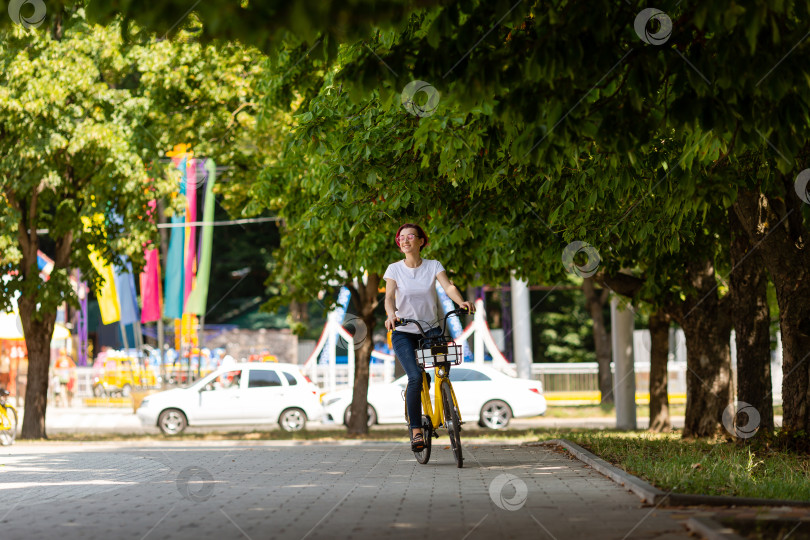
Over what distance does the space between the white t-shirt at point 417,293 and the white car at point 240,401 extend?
15668 millimetres

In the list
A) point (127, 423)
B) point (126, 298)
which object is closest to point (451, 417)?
point (127, 423)

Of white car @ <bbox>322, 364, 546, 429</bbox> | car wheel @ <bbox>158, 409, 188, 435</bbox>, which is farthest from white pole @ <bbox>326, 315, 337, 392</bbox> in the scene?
car wheel @ <bbox>158, 409, 188, 435</bbox>

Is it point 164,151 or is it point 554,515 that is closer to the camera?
point 554,515

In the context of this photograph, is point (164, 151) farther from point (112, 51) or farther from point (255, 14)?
point (255, 14)

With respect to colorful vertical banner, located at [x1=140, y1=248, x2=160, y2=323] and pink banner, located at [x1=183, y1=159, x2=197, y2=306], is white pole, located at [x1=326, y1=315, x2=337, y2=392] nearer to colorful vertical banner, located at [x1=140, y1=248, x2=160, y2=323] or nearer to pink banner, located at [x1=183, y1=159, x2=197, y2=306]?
pink banner, located at [x1=183, y1=159, x2=197, y2=306]

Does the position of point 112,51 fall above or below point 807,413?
above

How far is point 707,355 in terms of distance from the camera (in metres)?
15.3

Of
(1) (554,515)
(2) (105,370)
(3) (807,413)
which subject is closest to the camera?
(1) (554,515)

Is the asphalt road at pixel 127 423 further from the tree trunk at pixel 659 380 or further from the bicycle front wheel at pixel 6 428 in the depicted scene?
the bicycle front wheel at pixel 6 428

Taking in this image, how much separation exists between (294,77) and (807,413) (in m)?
8.90

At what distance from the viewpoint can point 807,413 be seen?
1052 centimetres

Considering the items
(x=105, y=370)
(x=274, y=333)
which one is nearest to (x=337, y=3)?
(x=105, y=370)

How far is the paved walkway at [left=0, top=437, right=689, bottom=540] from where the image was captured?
18.2 ft

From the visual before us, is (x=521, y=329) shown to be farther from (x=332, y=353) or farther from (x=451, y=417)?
(x=451, y=417)
